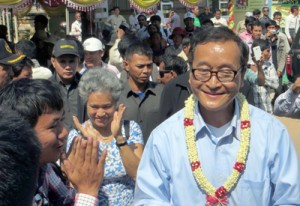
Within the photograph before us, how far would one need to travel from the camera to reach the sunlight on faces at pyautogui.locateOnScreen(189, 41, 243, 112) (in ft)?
8.17

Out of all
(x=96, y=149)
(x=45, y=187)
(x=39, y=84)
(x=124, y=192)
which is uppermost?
(x=39, y=84)

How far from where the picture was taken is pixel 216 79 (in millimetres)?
2490

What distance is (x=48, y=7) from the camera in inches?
493

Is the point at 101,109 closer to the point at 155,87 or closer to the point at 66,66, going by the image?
the point at 155,87

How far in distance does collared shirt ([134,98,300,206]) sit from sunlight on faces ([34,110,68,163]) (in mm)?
407

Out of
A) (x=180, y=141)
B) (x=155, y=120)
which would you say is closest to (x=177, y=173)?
(x=180, y=141)

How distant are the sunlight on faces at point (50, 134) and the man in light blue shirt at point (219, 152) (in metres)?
0.41

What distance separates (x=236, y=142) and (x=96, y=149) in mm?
648

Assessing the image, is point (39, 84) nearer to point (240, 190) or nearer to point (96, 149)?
point (96, 149)

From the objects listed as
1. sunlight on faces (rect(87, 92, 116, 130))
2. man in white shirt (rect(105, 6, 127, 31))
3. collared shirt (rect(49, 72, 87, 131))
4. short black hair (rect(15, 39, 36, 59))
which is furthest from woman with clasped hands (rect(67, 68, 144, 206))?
man in white shirt (rect(105, 6, 127, 31))

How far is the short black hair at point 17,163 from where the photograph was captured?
48.5 inches

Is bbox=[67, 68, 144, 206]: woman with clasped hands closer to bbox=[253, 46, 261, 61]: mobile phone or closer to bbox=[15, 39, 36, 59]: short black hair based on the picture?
bbox=[15, 39, 36, 59]: short black hair

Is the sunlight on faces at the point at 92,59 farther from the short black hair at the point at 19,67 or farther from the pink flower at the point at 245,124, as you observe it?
the pink flower at the point at 245,124

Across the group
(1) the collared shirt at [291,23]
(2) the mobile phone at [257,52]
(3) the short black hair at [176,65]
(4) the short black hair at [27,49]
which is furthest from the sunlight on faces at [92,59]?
(1) the collared shirt at [291,23]
